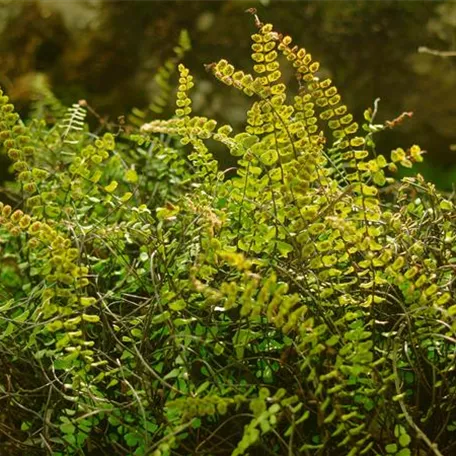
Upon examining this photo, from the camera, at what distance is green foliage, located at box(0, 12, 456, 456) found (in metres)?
0.75

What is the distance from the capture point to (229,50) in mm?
3023

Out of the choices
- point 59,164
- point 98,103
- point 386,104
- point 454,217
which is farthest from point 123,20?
point 454,217

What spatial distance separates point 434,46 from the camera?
9.75 feet

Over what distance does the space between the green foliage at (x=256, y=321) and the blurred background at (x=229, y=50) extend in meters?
2.09

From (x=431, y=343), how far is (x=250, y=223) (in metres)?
0.19

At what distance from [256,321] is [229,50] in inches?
91.5

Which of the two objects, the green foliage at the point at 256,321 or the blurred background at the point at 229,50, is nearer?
the green foliage at the point at 256,321

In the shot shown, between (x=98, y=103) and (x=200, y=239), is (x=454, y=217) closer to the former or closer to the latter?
(x=200, y=239)

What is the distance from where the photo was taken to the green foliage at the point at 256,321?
2.45ft

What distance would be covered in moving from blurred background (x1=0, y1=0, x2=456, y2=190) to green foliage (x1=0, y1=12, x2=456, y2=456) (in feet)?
6.86

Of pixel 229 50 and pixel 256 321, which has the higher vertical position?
pixel 229 50

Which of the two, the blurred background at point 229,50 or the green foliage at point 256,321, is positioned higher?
the blurred background at point 229,50

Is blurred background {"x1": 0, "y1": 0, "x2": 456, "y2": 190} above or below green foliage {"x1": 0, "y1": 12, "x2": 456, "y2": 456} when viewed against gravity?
above

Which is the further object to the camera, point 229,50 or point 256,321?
point 229,50
